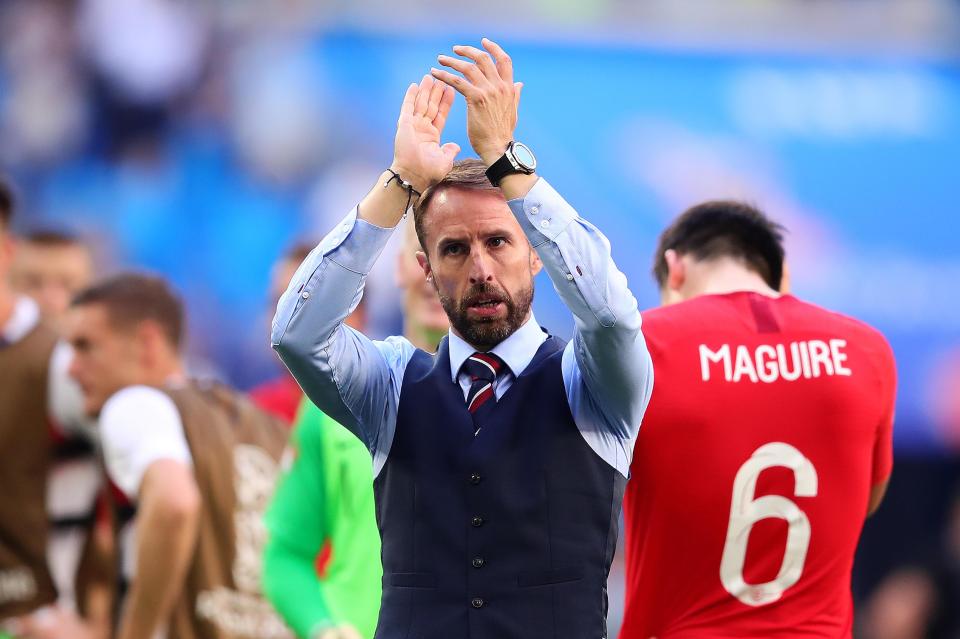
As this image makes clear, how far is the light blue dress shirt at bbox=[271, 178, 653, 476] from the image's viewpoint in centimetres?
300

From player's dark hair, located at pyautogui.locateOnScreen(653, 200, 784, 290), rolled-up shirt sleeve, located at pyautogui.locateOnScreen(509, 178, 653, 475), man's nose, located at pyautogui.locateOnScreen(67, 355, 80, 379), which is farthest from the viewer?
man's nose, located at pyautogui.locateOnScreen(67, 355, 80, 379)

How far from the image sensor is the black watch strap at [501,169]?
3037 mm

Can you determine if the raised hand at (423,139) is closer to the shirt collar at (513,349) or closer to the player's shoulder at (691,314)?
the shirt collar at (513,349)

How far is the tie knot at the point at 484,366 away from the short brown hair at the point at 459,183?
28 cm

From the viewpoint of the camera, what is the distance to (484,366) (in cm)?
327

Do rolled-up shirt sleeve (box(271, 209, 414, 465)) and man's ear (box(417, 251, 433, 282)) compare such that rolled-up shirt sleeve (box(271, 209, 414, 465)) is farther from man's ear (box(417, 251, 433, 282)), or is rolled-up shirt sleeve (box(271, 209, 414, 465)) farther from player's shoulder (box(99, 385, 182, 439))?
player's shoulder (box(99, 385, 182, 439))

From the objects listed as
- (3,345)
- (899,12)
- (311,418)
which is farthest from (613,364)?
Result: (899,12)

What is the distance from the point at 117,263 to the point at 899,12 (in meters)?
6.95

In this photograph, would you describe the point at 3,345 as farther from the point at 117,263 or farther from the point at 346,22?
the point at 346,22

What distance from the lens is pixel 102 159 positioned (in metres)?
10.3

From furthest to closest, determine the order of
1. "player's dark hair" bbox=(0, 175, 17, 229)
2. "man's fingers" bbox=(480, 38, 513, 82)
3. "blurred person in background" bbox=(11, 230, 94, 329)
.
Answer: "blurred person in background" bbox=(11, 230, 94, 329)
"player's dark hair" bbox=(0, 175, 17, 229)
"man's fingers" bbox=(480, 38, 513, 82)

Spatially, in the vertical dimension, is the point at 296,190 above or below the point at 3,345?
above

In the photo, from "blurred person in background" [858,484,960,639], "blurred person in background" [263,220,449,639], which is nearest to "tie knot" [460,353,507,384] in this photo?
"blurred person in background" [263,220,449,639]

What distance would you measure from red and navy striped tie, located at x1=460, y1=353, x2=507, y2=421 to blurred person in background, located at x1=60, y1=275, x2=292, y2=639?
2249 millimetres
